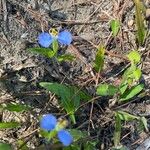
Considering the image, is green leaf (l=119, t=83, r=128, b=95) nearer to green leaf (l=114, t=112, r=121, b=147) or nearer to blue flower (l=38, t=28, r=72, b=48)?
green leaf (l=114, t=112, r=121, b=147)

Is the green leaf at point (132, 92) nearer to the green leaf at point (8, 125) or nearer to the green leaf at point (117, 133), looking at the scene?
the green leaf at point (117, 133)

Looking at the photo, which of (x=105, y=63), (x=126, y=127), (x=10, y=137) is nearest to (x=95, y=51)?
(x=105, y=63)

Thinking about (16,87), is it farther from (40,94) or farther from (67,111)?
(67,111)

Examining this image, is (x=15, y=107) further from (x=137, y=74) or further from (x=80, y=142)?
(x=137, y=74)

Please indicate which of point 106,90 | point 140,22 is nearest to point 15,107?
point 106,90

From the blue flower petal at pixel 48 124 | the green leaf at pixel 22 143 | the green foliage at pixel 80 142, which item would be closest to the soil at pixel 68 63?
the green leaf at pixel 22 143

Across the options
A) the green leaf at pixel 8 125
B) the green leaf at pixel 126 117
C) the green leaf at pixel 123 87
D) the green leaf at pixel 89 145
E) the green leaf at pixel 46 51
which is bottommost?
the green leaf at pixel 89 145
